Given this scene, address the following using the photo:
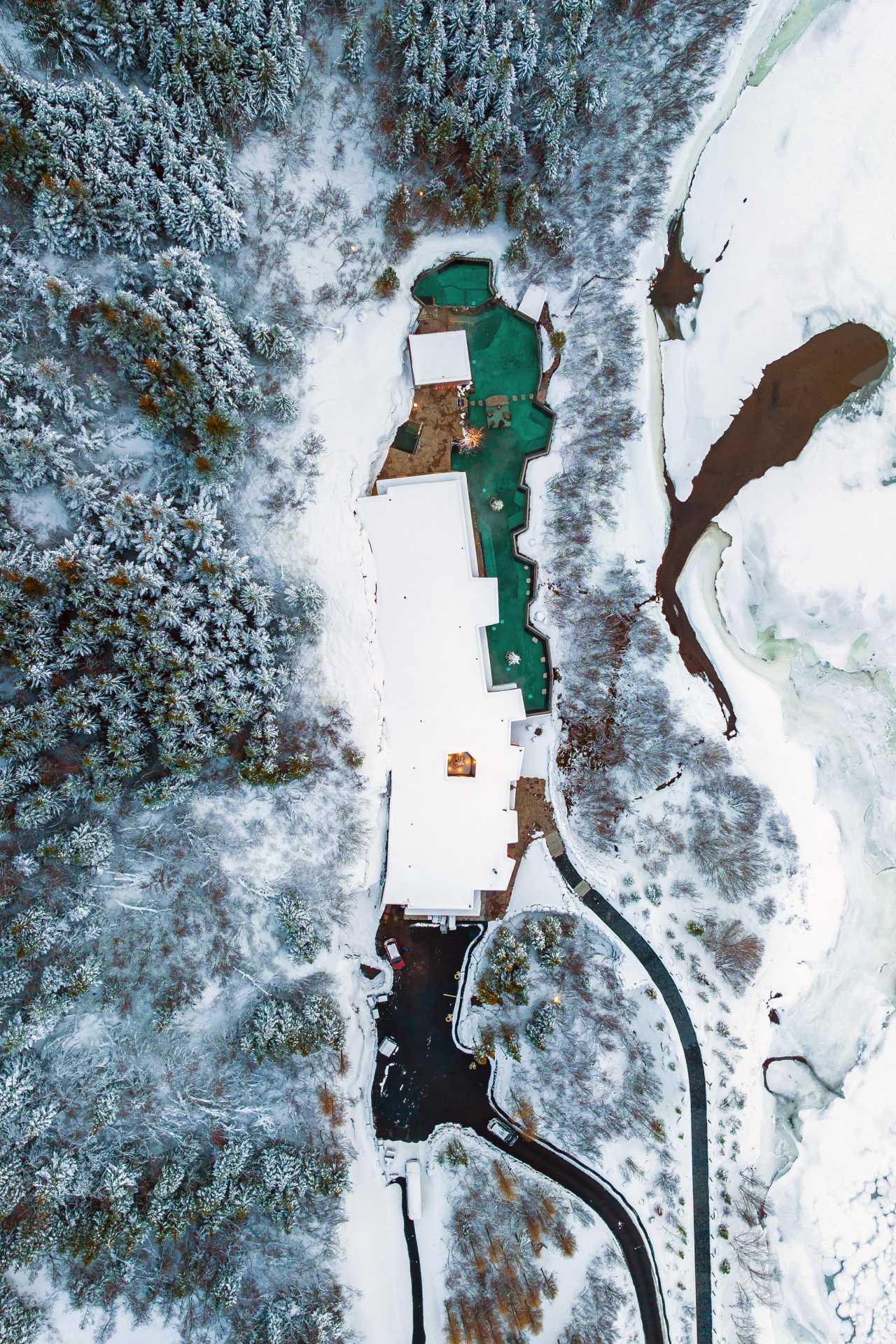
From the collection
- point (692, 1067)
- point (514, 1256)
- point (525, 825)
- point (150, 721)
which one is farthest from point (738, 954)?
point (150, 721)

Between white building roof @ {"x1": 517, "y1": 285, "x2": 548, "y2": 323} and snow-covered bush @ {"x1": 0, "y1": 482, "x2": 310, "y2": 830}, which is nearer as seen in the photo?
snow-covered bush @ {"x1": 0, "y1": 482, "x2": 310, "y2": 830}

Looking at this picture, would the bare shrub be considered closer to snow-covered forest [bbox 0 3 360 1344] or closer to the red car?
the red car

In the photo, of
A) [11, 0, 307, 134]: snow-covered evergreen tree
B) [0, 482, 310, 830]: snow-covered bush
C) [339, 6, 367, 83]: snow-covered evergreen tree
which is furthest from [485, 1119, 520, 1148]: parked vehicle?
[339, 6, 367, 83]: snow-covered evergreen tree

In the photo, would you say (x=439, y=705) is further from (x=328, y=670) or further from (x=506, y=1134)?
(x=506, y=1134)

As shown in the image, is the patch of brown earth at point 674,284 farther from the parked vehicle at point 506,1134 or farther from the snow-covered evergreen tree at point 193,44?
the parked vehicle at point 506,1134

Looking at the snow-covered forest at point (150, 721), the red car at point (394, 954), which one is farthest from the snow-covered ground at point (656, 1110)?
the snow-covered forest at point (150, 721)
